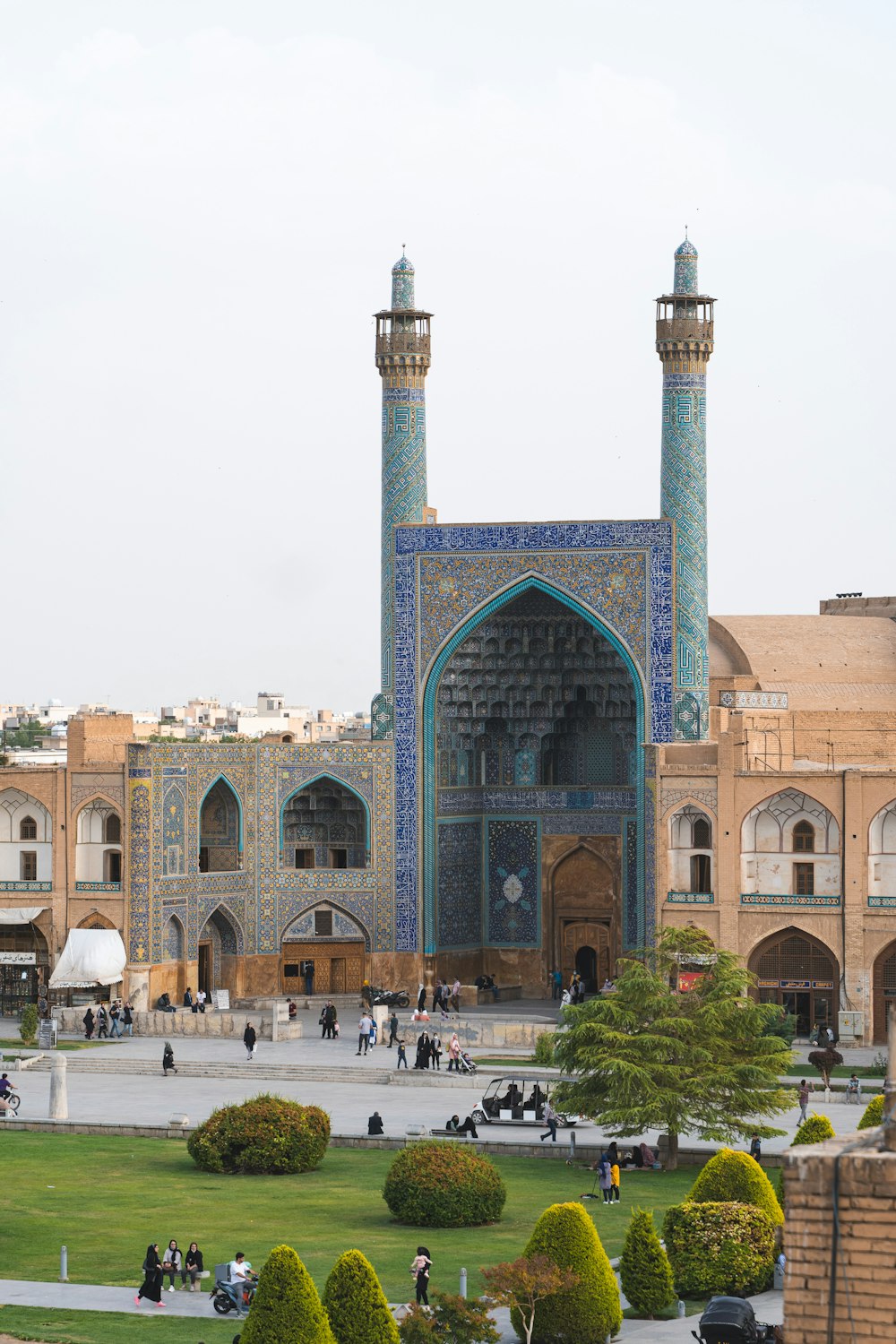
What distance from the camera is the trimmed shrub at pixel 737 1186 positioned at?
21625 millimetres

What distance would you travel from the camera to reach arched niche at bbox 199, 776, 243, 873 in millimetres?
43375

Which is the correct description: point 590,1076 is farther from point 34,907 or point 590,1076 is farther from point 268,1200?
point 34,907

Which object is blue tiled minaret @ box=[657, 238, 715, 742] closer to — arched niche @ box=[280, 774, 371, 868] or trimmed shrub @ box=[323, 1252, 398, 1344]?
arched niche @ box=[280, 774, 371, 868]

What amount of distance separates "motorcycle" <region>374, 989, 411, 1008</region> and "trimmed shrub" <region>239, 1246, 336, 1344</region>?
24.0 metres

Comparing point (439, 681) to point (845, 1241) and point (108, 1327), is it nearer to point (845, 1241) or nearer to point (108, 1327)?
point (108, 1327)

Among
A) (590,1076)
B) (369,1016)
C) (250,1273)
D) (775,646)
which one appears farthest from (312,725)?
(250,1273)

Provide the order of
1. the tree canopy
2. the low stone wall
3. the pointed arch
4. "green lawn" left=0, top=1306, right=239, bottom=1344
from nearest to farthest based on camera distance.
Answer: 1. "green lawn" left=0, top=1306, right=239, bottom=1344
2. the tree canopy
3. the low stone wall
4. the pointed arch

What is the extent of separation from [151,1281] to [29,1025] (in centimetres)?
1761

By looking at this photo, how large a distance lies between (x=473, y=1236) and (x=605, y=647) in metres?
21.5

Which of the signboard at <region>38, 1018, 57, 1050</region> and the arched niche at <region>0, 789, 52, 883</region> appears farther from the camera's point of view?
the arched niche at <region>0, 789, 52, 883</region>

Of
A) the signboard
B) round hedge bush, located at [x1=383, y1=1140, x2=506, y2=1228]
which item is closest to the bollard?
the signboard

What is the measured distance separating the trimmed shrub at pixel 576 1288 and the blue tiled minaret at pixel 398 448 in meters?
24.2

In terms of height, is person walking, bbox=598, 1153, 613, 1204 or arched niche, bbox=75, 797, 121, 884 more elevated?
Answer: arched niche, bbox=75, 797, 121, 884

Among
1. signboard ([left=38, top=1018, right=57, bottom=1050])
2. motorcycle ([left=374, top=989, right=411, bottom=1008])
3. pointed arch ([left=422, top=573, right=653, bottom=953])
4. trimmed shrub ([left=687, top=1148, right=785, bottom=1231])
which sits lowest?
trimmed shrub ([left=687, top=1148, right=785, bottom=1231])
